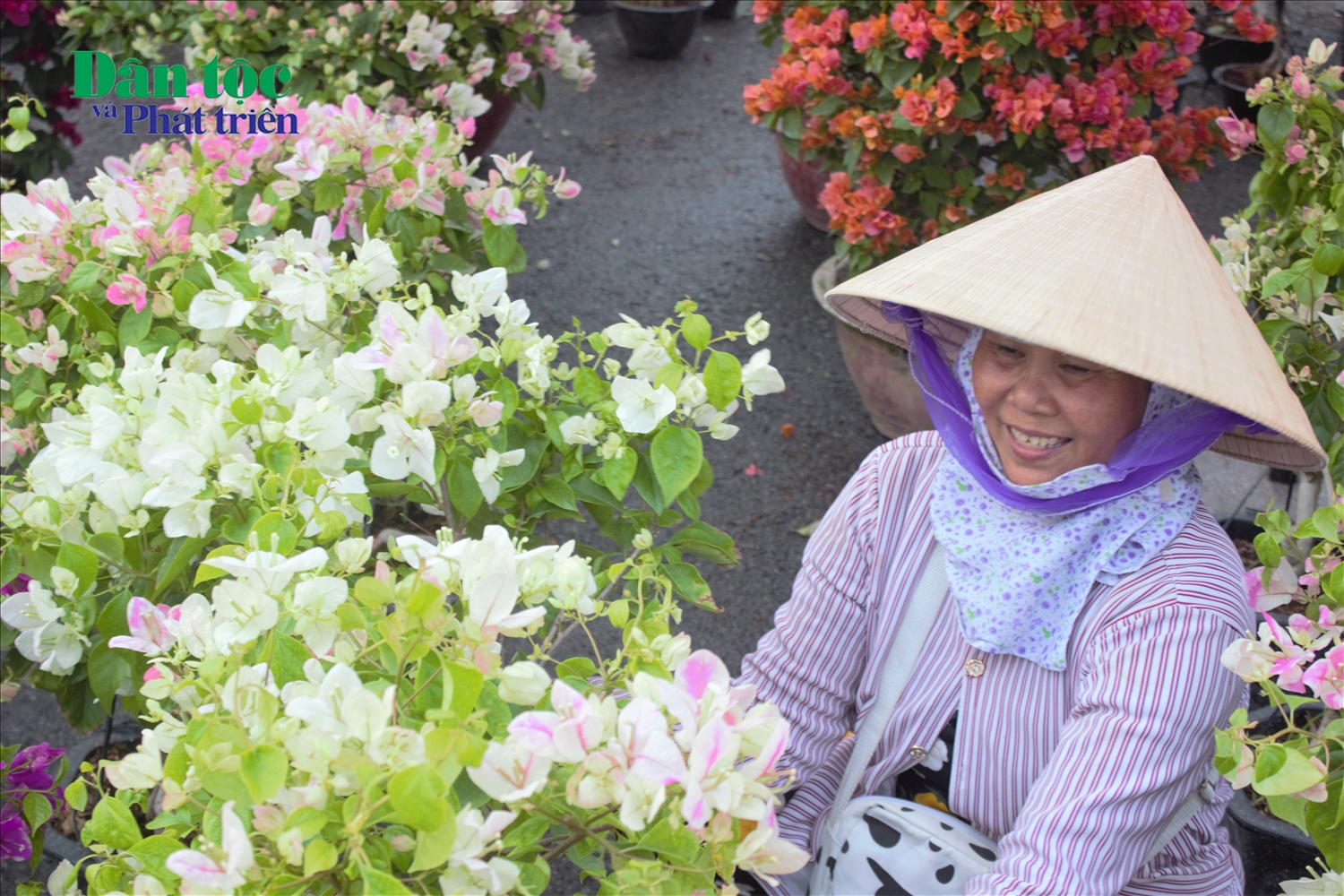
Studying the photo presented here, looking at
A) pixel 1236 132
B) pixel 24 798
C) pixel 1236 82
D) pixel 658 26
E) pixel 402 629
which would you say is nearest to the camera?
pixel 402 629

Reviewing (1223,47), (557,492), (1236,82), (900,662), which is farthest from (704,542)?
(1223,47)

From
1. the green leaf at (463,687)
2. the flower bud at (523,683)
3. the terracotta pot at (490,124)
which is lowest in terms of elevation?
the terracotta pot at (490,124)

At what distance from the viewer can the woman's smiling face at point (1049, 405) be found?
141cm

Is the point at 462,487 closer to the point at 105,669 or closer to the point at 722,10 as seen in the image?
the point at 105,669

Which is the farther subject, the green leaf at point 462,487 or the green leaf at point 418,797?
the green leaf at point 462,487

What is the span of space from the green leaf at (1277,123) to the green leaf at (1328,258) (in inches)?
13.8

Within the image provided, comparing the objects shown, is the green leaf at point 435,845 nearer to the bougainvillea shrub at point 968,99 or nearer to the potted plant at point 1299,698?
the potted plant at point 1299,698

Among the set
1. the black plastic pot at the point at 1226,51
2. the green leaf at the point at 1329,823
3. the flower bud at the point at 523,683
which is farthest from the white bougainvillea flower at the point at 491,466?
the black plastic pot at the point at 1226,51

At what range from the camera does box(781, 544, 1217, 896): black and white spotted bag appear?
1443 mm

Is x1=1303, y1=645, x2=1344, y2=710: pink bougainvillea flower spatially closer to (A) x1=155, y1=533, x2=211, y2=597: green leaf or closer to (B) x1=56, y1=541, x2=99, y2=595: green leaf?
(A) x1=155, y1=533, x2=211, y2=597: green leaf

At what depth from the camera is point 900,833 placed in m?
1.48

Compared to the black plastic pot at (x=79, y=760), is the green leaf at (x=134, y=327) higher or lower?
higher

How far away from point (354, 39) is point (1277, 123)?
2.54 metres

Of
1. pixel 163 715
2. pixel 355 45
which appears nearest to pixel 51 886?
pixel 163 715
